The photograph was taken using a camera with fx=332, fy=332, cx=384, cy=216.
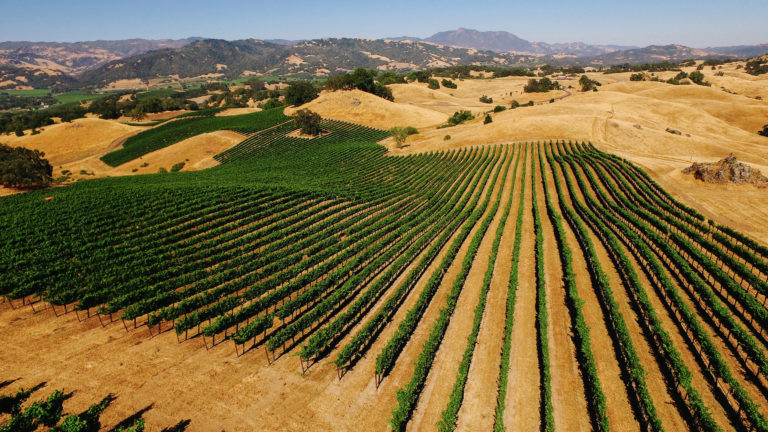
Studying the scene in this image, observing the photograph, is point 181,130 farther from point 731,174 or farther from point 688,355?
point 731,174

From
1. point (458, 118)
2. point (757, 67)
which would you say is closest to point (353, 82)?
point (458, 118)

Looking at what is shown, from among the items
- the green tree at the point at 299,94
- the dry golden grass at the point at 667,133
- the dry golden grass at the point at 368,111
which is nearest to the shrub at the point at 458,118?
the dry golden grass at the point at 667,133

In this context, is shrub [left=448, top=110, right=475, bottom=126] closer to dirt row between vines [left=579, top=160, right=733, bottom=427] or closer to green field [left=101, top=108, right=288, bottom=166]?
green field [left=101, top=108, right=288, bottom=166]

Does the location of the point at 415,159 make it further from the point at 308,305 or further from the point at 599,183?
the point at 308,305

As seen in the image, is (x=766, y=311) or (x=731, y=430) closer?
(x=731, y=430)

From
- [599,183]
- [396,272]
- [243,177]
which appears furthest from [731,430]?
[243,177]

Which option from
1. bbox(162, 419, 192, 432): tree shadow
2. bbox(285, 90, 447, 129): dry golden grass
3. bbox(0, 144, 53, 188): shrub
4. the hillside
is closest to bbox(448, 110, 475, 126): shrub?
bbox(285, 90, 447, 129): dry golden grass
